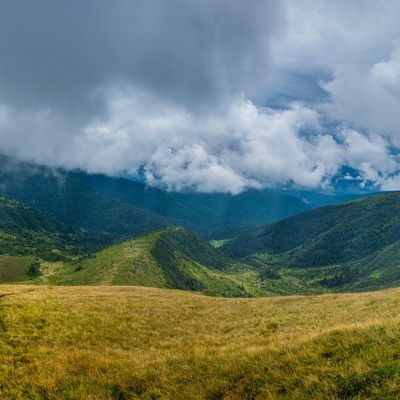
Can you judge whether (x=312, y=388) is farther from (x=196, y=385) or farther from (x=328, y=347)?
(x=196, y=385)

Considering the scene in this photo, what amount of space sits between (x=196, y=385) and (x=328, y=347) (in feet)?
18.4

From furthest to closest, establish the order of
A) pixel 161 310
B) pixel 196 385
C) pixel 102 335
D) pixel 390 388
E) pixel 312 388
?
pixel 161 310 < pixel 102 335 < pixel 196 385 < pixel 312 388 < pixel 390 388

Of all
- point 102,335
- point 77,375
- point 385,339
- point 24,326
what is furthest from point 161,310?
point 385,339

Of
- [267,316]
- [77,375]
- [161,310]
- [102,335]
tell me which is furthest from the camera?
[161,310]

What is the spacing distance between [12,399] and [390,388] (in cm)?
1292

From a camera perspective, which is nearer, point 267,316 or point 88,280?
point 267,316

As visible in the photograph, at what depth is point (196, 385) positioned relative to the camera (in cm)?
1061

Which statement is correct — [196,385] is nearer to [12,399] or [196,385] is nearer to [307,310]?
[12,399]

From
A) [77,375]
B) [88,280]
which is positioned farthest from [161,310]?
[88,280]

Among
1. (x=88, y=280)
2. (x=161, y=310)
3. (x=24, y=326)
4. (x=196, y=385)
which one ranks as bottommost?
(x=88, y=280)

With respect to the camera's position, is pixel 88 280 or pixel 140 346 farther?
pixel 88 280

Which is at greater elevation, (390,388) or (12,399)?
(390,388)

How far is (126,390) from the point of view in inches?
431

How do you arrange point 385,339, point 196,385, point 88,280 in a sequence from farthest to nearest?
1. point 88,280
2. point 385,339
3. point 196,385
